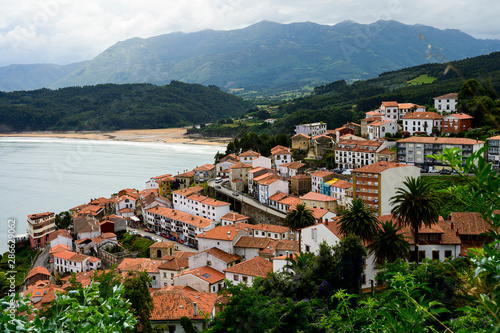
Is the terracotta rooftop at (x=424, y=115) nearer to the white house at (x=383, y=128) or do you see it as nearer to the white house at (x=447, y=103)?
the white house at (x=383, y=128)

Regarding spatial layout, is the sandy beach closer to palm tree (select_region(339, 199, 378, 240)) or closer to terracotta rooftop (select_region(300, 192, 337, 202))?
terracotta rooftop (select_region(300, 192, 337, 202))

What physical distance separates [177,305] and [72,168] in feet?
115

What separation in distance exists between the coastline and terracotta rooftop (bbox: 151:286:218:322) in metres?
44.3

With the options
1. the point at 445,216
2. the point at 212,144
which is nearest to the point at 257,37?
the point at 212,144

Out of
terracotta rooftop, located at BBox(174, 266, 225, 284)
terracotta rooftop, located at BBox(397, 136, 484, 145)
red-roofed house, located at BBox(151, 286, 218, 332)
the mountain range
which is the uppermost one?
the mountain range

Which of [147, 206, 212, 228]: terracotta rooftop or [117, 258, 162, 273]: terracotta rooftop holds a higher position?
[147, 206, 212, 228]: terracotta rooftop

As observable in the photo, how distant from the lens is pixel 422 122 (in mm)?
26891

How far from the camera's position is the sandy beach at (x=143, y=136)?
2356 inches

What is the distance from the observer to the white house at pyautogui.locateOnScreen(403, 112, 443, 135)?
2623cm

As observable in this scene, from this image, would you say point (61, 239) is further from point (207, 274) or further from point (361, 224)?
point (361, 224)

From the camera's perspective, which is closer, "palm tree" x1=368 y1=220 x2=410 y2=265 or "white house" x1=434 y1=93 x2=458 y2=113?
"palm tree" x1=368 y1=220 x2=410 y2=265

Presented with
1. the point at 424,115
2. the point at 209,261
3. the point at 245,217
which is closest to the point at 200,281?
the point at 209,261

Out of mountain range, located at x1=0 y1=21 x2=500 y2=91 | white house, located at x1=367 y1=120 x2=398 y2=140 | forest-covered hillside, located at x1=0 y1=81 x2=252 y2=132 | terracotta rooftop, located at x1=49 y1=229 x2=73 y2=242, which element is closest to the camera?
terracotta rooftop, located at x1=49 y1=229 x2=73 y2=242

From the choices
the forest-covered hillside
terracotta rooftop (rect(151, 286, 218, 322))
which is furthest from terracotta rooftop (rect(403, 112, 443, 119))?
the forest-covered hillside
